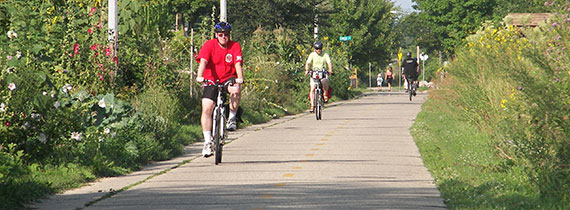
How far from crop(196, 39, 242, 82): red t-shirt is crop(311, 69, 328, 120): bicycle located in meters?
10.9

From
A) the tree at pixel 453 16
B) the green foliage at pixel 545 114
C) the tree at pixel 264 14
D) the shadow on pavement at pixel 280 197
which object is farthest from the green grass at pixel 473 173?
the tree at pixel 453 16

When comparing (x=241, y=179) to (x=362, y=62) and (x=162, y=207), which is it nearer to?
(x=162, y=207)

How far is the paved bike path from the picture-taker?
389 inches

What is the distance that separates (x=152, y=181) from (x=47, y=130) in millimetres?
1492

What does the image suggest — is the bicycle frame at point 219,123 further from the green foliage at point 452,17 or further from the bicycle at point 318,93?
the green foliage at point 452,17

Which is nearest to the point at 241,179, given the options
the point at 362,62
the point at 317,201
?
the point at 317,201

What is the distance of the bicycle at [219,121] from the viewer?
1391 centimetres

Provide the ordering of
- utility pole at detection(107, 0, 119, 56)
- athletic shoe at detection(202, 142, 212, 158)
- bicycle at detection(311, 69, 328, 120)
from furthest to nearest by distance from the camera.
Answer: bicycle at detection(311, 69, 328, 120) < utility pole at detection(107, 0, 119, 56) < athletic shoe at detection(202, 142, 212, 158)

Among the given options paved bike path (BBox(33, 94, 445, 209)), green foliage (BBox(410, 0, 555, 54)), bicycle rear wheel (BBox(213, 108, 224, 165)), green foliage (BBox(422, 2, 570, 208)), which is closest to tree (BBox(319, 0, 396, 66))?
green foliage (BBox(410, 0, 555, 54))

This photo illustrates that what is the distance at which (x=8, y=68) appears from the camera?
12289 mm

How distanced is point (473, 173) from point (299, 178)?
2.17 m

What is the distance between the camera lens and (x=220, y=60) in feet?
46.4

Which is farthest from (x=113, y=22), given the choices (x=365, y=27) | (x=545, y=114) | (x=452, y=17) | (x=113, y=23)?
(x=452, y=17)

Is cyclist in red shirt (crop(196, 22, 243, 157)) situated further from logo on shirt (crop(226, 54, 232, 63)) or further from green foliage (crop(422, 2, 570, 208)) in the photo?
green foliage (crop(422, 2, 570, 208))
